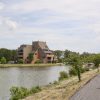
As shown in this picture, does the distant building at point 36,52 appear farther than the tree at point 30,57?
Yes

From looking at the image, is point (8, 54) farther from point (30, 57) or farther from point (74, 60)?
point (74, 60)

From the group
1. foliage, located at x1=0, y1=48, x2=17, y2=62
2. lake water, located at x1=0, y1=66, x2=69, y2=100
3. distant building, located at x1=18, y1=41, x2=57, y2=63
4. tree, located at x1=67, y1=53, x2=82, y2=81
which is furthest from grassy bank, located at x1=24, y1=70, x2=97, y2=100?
distant building, located at x1=18, y1=41, x2=57, y2=63

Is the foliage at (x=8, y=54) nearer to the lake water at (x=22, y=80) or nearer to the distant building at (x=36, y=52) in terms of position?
the distant building at (x=36, y=52)

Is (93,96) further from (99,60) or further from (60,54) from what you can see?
(60,54)

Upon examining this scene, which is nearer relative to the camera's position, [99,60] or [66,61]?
[66,61]

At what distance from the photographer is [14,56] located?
147m

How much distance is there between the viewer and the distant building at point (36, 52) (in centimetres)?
14662

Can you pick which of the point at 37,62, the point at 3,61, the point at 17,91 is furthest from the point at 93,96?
the point at 37,62

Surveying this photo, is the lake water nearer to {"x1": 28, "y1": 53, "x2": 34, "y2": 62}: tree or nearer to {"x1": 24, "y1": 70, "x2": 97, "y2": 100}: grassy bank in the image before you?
{"x1": 24, "y1": 70, "x2": 97, "y2": 100}: grassy bank

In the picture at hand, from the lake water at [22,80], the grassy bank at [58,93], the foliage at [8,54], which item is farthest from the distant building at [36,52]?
the grassy bank at [58,93]

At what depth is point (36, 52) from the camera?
14712 cm

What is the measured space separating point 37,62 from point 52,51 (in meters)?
16.5

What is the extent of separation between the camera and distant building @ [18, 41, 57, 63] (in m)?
147

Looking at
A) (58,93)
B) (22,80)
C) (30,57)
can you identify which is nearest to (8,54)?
(30,57)
